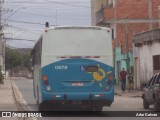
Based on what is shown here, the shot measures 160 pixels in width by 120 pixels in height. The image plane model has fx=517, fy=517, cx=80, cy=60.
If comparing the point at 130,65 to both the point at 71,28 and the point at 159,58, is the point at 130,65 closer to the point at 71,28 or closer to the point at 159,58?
the point at 159,58

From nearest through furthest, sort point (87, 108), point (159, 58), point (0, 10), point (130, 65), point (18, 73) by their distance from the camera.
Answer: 1. point (87, 108)
2. point (159, 58)
3. point (130, 65)
4. point (0, 10)
5. point (18, 73)

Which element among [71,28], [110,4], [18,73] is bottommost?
[18,73]

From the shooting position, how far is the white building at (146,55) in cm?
3784

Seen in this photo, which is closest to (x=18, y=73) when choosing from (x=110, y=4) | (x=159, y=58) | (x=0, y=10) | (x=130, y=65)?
(x=0, y=10)

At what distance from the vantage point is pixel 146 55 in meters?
40.4

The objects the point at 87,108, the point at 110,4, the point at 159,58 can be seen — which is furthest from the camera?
the point at 110,4

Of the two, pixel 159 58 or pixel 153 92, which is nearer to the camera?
pixel 153 92

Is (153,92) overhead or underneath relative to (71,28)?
underneath

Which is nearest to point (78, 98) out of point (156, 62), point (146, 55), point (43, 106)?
point (43, 106)

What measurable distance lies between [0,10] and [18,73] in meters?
94.4

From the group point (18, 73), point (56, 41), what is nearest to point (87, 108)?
point (56, 41)

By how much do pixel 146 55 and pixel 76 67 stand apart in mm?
21812

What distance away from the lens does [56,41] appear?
19.4 metres

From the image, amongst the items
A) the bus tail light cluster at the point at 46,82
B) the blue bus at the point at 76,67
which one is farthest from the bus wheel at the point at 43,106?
the bus tail light cluster at the point at 46,82
